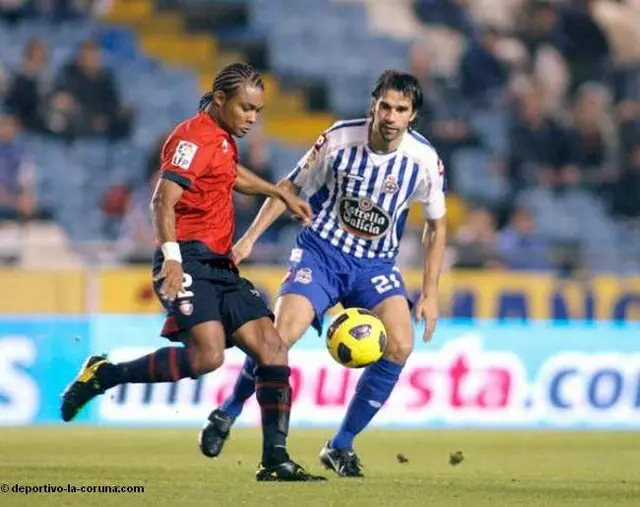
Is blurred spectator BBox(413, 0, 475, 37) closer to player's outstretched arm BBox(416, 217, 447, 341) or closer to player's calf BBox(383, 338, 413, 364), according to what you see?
player's outstretched arm BBox(416, 217, 447, 341)

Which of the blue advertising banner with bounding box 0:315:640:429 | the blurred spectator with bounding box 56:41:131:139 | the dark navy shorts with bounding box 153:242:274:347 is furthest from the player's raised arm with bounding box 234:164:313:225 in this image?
the blurred spectator with bounding box 56:41:131:139

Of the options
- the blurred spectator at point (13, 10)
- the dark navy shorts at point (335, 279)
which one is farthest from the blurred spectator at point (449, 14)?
the dark navy shorts at point (335, 279)

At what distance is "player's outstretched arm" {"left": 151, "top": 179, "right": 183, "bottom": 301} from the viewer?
8.27 metres

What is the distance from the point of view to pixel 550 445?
41.9ft

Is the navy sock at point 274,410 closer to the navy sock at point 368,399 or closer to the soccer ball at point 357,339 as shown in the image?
the soccer ball at point 357,339

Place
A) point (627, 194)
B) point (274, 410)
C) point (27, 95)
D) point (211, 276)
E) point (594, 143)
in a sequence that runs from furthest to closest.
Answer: point (594, 143) < point (627, 194) < point (27, 95) < point (211, 276) < point (274, 410)

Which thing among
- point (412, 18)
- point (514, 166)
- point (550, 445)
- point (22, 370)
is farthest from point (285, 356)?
point (412, 18)

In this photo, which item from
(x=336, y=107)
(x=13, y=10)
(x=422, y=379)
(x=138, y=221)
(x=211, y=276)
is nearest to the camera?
(x=211, y=276)

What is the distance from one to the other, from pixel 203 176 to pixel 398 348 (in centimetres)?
161

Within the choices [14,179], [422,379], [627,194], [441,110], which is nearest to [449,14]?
[441,110]

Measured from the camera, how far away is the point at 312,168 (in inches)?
382

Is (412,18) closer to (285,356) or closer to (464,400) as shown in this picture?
(464,400)

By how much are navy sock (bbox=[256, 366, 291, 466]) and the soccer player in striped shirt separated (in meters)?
0.79

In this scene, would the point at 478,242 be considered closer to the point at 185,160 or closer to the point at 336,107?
the point at 336,107
